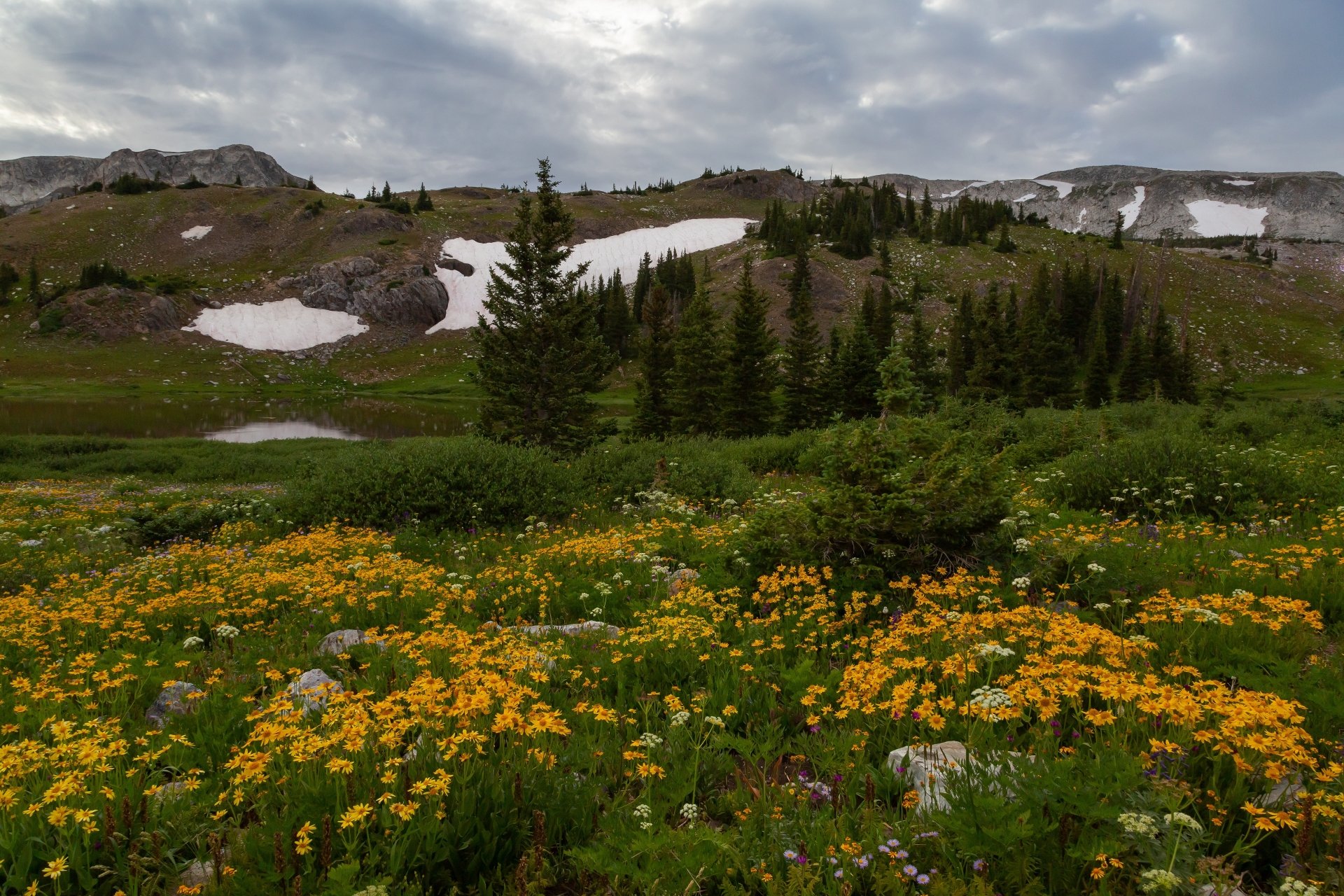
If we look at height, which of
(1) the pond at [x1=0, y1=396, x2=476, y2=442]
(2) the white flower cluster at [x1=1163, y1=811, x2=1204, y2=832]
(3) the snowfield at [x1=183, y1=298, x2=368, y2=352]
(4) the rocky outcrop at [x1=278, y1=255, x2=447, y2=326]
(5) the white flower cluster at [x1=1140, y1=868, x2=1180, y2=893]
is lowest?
(1) the pond at [x1=0, y1=396, x2=476, y2=442]

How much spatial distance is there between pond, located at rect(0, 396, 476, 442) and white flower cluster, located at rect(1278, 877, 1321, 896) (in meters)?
43.4

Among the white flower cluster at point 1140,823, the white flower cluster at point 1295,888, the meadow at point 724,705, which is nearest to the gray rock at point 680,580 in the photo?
the meadow at point 724,705

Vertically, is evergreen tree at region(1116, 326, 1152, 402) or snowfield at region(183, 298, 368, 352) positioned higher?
snowfield at region(183, 298, 368, 352)

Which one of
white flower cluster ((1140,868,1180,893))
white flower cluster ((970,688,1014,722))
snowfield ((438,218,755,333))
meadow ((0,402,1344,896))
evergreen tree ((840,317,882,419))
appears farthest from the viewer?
snowfield ((438,218,755,333))

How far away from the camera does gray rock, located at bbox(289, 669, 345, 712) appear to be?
3707mm

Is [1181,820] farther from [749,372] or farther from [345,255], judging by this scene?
[345,255]

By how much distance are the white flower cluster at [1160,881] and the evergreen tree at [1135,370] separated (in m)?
66.9

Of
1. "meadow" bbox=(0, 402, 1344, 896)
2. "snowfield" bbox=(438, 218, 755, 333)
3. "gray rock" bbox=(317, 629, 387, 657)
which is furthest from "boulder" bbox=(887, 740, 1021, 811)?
"snowfield" bbox=(438, 218, 755, 333)

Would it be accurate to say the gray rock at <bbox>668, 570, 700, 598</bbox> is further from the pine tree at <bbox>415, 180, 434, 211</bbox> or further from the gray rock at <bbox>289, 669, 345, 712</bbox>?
the pine tree at <bbox>415, 180, 434, 211</bbox>

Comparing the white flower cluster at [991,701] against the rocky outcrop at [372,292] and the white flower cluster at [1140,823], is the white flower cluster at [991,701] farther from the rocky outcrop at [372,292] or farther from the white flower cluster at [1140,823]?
the rocky outcrop at [372,292]

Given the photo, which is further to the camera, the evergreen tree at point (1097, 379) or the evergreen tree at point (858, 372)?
the evergreen tree at point (1097, 379)

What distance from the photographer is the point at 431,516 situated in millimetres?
11023

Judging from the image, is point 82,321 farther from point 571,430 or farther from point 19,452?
point 571,430

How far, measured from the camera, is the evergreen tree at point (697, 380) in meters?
37.0
